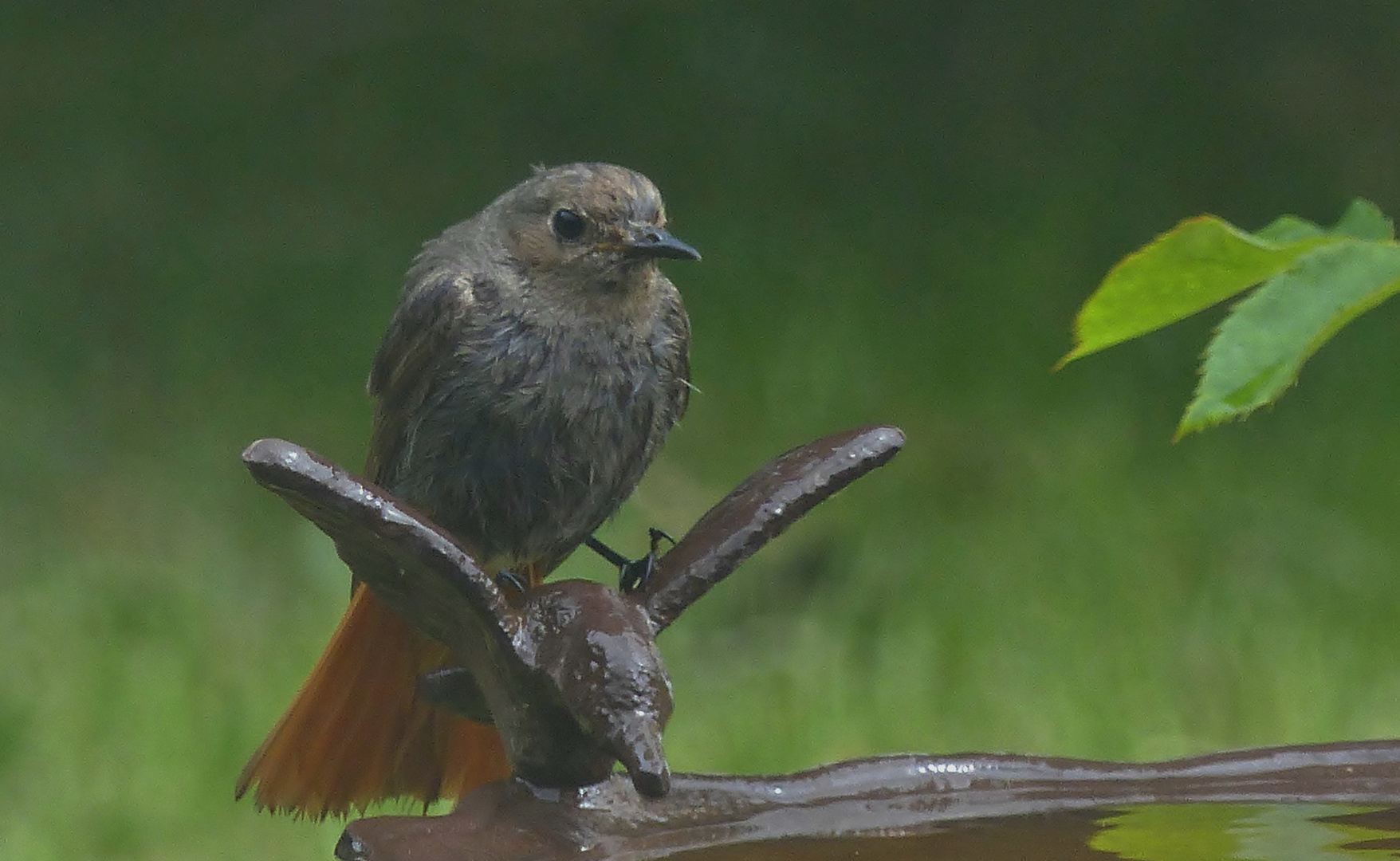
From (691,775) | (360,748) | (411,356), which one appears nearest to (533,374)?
(411,356)

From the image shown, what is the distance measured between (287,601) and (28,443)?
35.9 inches

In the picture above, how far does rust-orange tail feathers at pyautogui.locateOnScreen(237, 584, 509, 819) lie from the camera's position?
2484 mm

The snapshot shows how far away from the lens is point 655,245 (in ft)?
8.93

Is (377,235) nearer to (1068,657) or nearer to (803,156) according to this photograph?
(803,156)

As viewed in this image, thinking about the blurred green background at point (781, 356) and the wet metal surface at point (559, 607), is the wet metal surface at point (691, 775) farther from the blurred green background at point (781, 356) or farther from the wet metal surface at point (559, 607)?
the blurred green background at point (781, 356)

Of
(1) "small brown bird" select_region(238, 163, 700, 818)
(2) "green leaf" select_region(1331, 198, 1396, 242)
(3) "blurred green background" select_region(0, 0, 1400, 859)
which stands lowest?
(2) "green leaf" select_region(1331, 198, 1396, 242)

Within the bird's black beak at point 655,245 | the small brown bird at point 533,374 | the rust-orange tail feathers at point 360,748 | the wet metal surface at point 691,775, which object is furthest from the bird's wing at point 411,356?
the wet metal surface at point 691,775

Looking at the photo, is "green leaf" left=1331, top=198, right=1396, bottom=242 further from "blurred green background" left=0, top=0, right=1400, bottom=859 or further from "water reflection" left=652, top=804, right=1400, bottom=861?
"blurred green background" left=0, top=0, right=1400, bottom=859

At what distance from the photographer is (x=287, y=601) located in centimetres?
508

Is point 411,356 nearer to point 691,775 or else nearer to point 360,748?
point 360,748

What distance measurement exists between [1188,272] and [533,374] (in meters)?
1.61

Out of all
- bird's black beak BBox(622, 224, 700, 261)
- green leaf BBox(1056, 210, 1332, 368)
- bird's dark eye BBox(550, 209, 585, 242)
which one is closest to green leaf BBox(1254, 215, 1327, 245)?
green leaf BBox(1056, 210, 1332, 368)

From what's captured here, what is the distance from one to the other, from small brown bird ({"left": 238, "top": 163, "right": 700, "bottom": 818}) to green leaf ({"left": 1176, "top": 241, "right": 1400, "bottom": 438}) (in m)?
1.46

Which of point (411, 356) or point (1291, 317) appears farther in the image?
point (411, 356)
